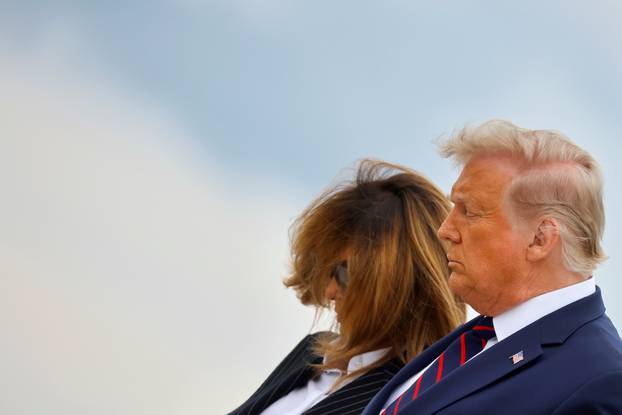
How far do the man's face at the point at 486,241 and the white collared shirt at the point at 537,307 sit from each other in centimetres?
2

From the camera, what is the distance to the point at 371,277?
3.12 meters

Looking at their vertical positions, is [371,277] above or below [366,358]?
above

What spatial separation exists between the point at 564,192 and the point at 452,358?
53 centimetres

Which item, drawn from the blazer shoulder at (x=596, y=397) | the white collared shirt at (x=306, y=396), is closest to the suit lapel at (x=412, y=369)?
the white collared shirt at (x=306, y=396)

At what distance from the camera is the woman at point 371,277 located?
310 centimetres

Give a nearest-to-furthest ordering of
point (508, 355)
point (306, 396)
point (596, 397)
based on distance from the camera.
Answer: point (596, 397), point (508, 355), point (306, 396)

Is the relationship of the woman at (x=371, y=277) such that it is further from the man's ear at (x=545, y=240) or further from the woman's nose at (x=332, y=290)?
the man's ear at (x=545, y=240)

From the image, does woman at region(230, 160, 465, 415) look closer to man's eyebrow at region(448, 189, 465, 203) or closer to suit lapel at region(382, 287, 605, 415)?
man's eyebrow at region(448, 189, 465, 203)

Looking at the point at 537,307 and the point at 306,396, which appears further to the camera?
the point at 306,396

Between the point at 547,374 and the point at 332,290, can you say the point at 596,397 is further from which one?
the point at 332,290

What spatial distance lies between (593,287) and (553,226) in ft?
0.65

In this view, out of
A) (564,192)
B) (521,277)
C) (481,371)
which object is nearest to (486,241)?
(521,277)

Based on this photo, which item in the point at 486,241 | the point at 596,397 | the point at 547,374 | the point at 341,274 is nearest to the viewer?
the point at 596,397

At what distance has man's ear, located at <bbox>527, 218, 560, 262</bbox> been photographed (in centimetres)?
244
